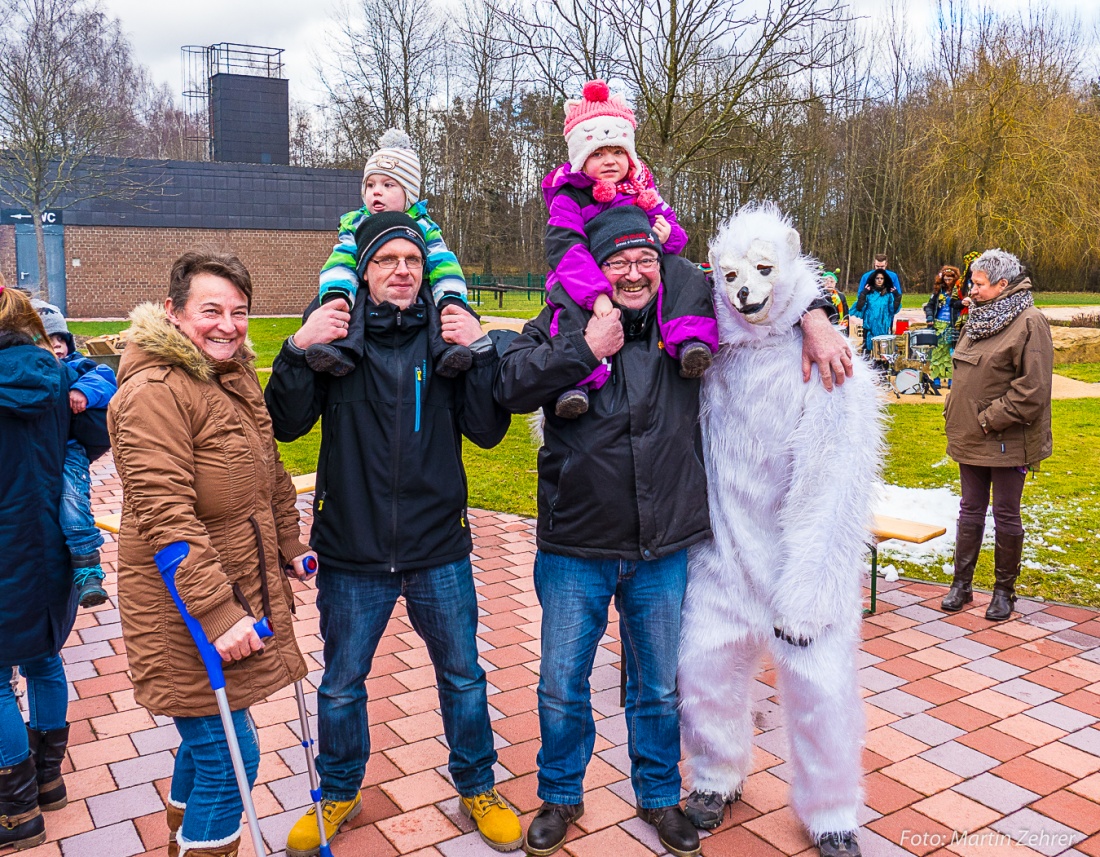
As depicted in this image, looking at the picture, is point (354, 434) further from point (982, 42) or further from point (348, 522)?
point (982, 42)

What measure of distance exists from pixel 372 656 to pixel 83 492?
48.4 inches

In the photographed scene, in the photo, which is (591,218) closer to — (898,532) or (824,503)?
(824,503)

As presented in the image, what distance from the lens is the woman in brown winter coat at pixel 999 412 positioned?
5.09 metres

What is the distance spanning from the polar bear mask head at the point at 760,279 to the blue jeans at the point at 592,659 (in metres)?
0.83

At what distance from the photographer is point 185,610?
8.18 ft

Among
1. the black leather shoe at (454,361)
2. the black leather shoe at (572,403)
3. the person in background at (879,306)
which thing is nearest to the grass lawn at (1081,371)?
the person in background at (879,306)

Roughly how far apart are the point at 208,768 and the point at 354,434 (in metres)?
1.08

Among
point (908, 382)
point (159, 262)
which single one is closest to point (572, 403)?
point (908, 382)

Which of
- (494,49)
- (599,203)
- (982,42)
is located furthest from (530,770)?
(982,42)

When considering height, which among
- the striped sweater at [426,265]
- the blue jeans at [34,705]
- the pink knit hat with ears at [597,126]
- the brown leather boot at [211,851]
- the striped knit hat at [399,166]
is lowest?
the brown leather boot at [211,851]

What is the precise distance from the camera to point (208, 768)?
262 centimetres

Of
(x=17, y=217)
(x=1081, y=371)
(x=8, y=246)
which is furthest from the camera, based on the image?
(x=8, y=246)

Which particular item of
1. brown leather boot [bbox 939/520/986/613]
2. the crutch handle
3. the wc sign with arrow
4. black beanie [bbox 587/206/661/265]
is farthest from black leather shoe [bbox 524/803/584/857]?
the wc sign with arrow

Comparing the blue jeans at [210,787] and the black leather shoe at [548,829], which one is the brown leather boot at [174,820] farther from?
the black leather shoe at [548,829]
